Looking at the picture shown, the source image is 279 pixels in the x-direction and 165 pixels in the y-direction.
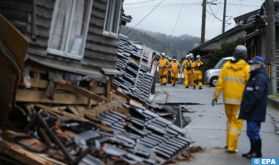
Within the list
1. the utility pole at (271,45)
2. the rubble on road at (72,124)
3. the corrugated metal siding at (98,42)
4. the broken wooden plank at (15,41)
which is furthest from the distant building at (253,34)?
the broken wooden plank at (15,41)

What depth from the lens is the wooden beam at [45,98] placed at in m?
9.10

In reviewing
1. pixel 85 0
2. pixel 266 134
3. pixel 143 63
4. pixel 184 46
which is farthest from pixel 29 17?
pixel 184 46

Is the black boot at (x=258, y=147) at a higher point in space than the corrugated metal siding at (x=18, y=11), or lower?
lower

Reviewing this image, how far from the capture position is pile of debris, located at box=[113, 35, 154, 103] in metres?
14.1

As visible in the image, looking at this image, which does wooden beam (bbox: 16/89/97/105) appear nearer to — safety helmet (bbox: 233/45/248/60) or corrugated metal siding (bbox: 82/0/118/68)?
corrugated metal siding (bbox: 82/0/118/68)

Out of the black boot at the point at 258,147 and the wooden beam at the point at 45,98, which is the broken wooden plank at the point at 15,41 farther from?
the black boot at the point at 258,147

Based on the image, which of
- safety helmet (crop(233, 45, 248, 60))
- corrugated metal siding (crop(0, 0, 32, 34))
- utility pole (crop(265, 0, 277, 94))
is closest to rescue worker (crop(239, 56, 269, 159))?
safety helmet (crop(233, 45, 248, 60))

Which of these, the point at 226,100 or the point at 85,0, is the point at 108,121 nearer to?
the point at 226,100

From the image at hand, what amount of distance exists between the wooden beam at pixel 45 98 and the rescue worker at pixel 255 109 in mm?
3464

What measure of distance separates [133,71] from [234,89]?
→ 5981mm

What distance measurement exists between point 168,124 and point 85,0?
3.35 metres

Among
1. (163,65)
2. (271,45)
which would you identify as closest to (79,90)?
(271,45)

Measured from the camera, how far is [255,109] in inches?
357

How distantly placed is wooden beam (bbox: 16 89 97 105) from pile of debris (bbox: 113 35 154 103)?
2.81 metres
